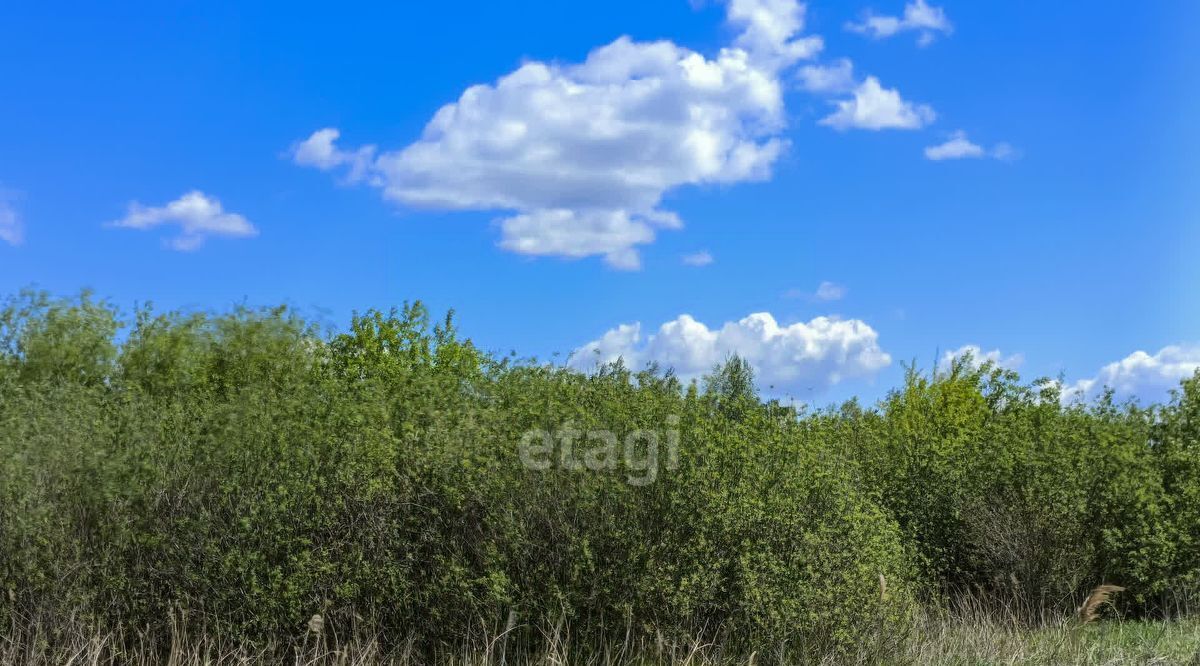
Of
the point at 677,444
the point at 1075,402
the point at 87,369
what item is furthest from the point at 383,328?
the point at 677,444

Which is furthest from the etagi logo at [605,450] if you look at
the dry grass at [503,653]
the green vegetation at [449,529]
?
the dry grass at [503,653]

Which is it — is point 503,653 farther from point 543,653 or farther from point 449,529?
point 449,529

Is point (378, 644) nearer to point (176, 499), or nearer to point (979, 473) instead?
point (176, 499)

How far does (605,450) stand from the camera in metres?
8.20

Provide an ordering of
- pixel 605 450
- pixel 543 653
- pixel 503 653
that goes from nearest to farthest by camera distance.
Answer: pixel 503 653
pixel 543 653
pixel 605 450

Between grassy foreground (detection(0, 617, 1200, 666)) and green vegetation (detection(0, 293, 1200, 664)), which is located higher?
green vegetation (detection(0, 293, 1200, 664))

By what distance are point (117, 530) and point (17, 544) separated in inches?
30.3

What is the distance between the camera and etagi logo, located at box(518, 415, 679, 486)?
8.00 m

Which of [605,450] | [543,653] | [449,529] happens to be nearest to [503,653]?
[543,653]

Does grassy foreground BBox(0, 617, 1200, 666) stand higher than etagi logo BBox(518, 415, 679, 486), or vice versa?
etagi logo BBox(518, 415, 679, 486)

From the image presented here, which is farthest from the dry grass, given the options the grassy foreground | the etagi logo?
the etagi logo

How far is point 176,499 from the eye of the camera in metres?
8.40

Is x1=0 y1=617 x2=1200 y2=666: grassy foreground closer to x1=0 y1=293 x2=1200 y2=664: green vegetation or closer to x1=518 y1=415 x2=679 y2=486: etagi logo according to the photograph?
x1=0 y1=293 x2=1200 y2=664: green vegetation

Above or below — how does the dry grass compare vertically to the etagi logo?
below
